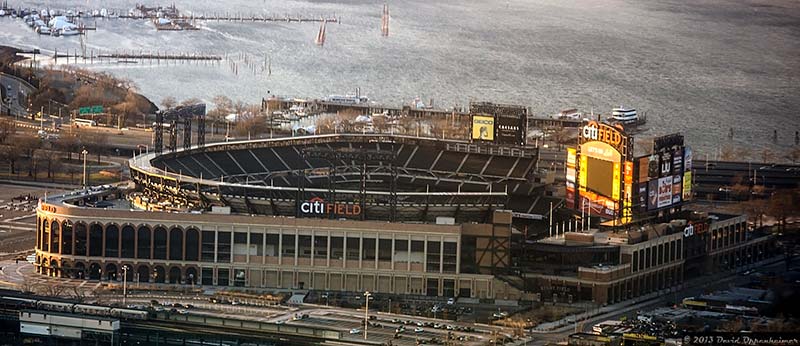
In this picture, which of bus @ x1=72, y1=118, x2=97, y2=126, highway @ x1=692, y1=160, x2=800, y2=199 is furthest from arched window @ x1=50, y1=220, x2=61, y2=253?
bus @ x1=72, y1=118, x2=97, y2=126

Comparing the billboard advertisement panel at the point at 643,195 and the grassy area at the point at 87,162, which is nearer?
the billboard advertisement panel at the point at 643,195

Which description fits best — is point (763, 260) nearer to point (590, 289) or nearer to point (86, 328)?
point (590, 289)

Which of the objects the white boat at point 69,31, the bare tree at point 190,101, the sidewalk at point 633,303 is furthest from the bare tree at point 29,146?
the white boat at point 69,31

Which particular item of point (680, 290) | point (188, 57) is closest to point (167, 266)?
point (680, 290)

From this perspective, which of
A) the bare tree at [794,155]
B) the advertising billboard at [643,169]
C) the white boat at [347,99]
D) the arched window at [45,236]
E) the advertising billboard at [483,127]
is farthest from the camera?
the white boat at [347,99]

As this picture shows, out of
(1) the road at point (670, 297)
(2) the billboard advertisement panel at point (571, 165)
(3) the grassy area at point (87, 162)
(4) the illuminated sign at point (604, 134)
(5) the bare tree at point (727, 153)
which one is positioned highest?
(4) the illuminated sign at point (604, 134)

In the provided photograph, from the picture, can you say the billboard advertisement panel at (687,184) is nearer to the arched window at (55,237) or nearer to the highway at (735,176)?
the highway at (735,176)

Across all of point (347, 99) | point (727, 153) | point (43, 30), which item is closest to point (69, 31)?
point (43, 30)

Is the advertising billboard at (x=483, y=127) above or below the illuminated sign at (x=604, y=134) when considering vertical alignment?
below

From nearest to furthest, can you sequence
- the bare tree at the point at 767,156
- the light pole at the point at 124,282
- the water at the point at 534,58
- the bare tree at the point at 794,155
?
Answer: the light pole at the point at 124,282
the bare tree at the point at 767,156
the bare tree at the point at 794,155
the water at the point at 534,58
